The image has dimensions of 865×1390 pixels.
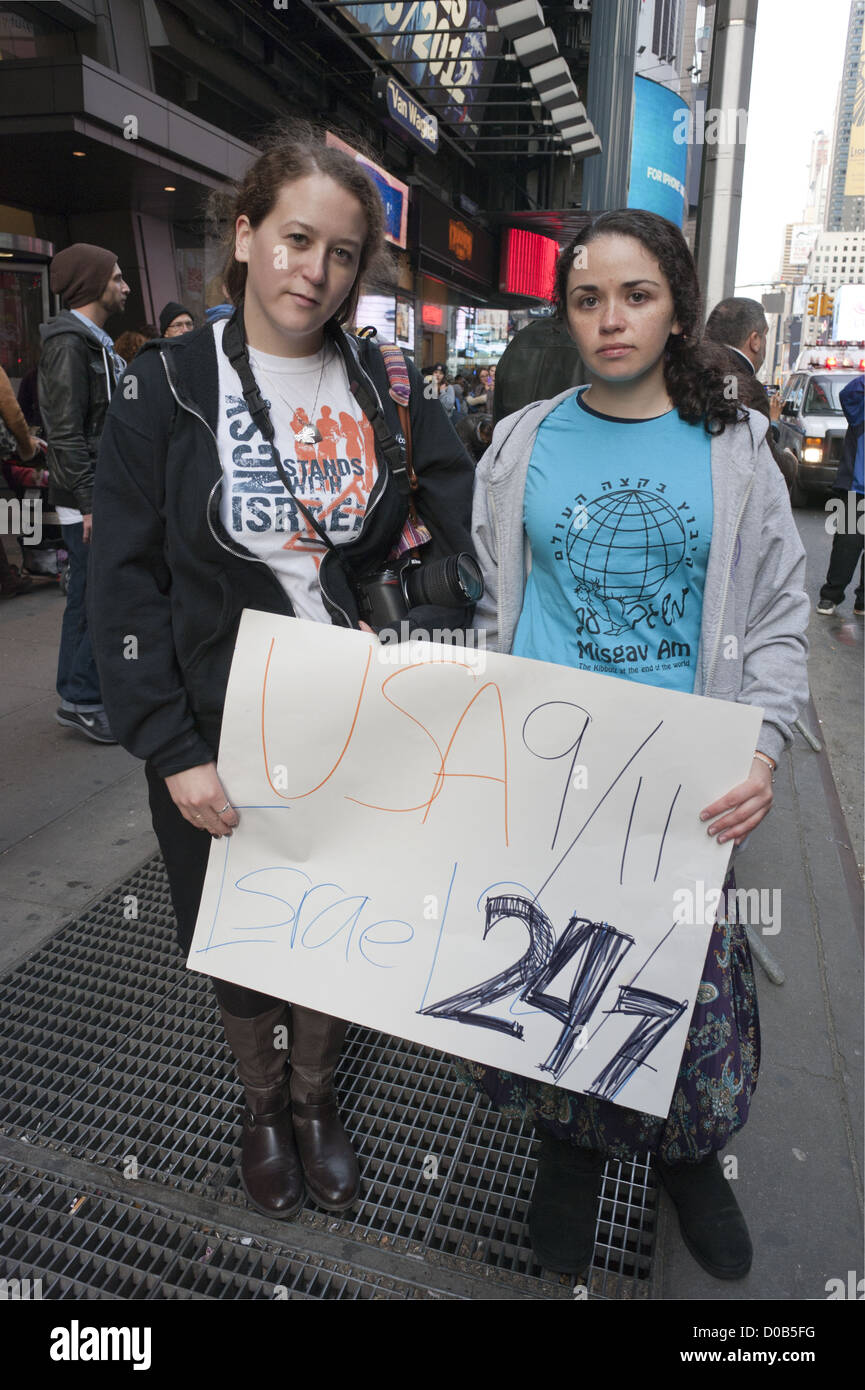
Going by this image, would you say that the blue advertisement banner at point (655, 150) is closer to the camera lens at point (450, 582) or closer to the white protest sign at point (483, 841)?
the camera lens at point (450, 582)

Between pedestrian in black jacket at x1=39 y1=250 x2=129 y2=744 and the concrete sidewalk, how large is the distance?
0.43 metres

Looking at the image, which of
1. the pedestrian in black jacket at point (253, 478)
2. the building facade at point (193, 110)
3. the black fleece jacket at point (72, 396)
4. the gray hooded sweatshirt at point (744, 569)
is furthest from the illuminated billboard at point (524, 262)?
the gray hooded sweatshirt at point (744, 569)

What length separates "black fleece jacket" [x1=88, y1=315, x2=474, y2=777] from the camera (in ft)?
5.47

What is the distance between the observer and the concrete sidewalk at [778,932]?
207 centimetres

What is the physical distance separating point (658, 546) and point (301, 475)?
2.21ft

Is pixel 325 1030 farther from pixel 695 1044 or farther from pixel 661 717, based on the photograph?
pixel 661 717

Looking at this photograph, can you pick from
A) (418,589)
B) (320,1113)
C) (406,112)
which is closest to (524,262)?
(406,112)

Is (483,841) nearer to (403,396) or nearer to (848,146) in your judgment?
(403,396)

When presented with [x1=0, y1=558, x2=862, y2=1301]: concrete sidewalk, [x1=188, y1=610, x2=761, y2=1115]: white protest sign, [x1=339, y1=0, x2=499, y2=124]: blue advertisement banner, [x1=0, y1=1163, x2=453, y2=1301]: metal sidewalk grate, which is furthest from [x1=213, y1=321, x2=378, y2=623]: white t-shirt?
[x1=339, y1=0, x2=499, y2=124]: blue advertisement banner

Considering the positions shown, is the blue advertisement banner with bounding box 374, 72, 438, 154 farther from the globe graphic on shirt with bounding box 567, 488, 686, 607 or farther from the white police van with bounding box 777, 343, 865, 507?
the globe graphic on shirt with bounding box 567, 488, 686, 607

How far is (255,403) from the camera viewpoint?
5.59ft

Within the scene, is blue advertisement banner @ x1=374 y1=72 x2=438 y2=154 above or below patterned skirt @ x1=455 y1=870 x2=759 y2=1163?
above

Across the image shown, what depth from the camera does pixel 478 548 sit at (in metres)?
1.90

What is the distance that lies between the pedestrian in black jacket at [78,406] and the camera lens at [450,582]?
2.85 meters
